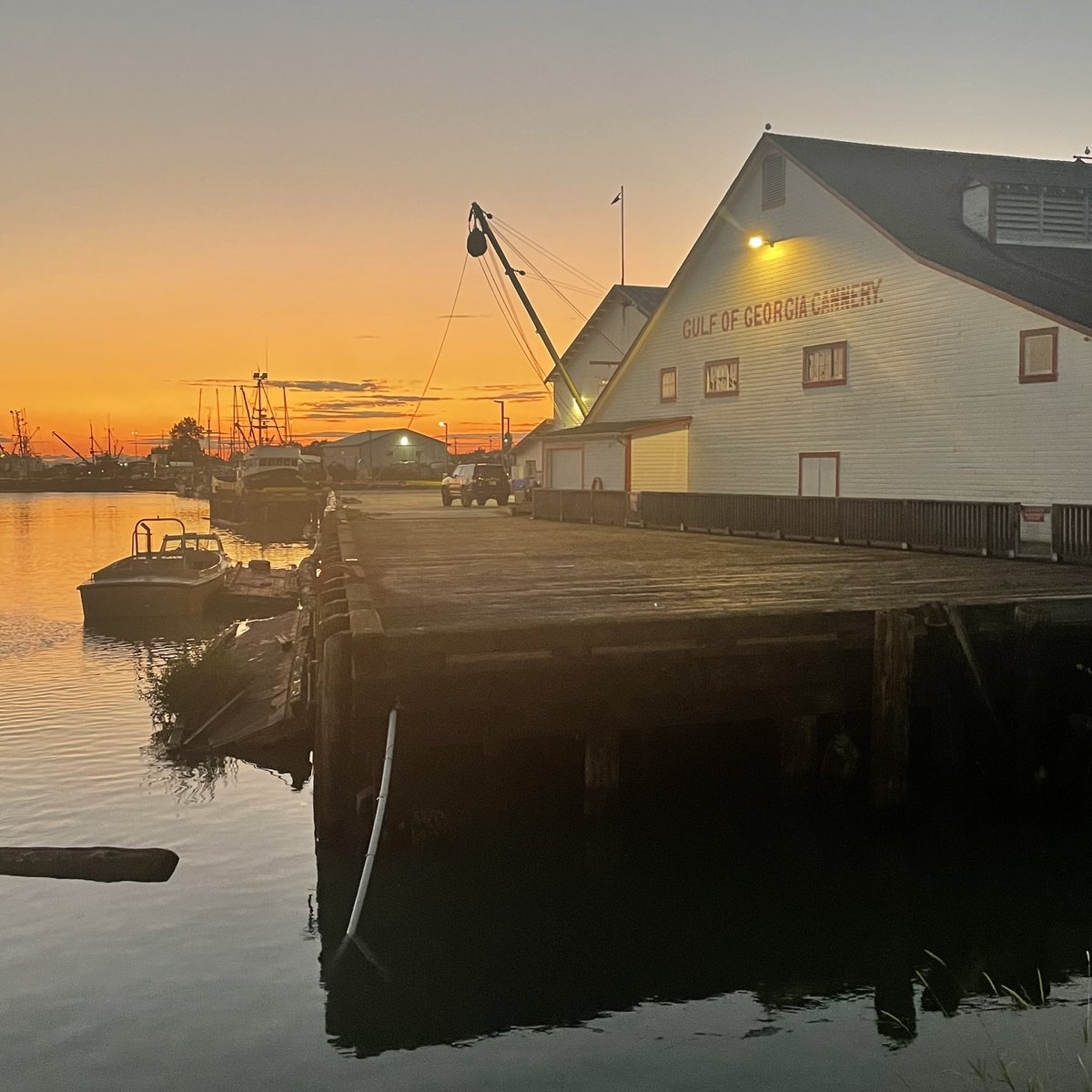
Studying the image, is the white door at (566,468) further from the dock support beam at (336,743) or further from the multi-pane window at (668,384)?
the dock support beam at (336,743)

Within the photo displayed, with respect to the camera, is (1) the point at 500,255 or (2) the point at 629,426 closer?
(2) the point at 629,426

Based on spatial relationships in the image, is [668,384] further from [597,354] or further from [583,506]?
[597,354]

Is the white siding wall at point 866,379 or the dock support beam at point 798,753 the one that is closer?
the dock support beam at point 798,753

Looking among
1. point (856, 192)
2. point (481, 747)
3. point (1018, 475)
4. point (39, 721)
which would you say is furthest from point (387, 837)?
point (856, 192)

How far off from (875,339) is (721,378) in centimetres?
739

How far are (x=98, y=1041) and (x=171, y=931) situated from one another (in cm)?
228

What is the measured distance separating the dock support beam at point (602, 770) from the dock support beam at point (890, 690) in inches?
105

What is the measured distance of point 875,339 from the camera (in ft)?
108

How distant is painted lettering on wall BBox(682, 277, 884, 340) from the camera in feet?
110

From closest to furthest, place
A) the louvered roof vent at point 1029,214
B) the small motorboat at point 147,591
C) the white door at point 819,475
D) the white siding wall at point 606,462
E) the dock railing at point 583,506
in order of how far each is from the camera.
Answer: the white door at point 819,475 → the small motorboat at point 147,591 → the louvered roof vent at point 1029,214 → the dock railing at point 583,506 → the white siding wall at point 606,462

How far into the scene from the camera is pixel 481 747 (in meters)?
14.2

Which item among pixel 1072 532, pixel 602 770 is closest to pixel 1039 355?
pixel 1072 532

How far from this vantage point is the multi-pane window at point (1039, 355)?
27.1 metres

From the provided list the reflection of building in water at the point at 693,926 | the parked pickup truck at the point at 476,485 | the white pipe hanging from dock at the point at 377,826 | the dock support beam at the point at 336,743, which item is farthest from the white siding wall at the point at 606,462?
the white pipe hanging from dock at the point at 377,826
